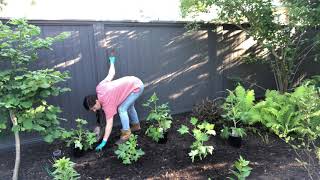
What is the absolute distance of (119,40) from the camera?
5.78 metres

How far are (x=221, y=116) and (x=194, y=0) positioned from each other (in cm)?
215

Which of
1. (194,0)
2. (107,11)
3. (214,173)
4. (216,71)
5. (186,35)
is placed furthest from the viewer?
(107,11)

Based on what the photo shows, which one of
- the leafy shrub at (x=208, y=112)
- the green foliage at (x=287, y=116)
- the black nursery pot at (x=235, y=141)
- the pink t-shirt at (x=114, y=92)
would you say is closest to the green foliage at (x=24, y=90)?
the pink t-shirt at (x=114, y=92)

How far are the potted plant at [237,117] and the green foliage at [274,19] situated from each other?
1.41 m

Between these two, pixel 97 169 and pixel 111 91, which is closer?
pixel 97 169

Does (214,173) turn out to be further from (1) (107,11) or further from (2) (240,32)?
(1) (107,11)

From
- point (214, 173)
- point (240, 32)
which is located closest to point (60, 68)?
point (214, 173)

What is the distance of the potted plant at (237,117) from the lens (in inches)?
190

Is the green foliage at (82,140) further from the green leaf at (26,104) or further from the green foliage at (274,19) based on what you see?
the green foliage at (274,19)

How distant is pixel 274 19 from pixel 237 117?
2213 millimetres

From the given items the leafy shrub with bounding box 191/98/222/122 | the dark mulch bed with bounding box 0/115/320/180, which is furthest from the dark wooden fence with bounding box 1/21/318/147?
the leafy shrub with bounding box 191/98/222/122

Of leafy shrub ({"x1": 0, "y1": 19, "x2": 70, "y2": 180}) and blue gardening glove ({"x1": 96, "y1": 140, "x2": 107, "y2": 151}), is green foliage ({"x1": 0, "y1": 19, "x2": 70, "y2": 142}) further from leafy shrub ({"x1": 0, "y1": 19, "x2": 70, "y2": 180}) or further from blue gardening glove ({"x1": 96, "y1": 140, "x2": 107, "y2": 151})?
blue gardening glove ({"x1": 96, "y1": 140, "x2": 107, "y2": 151})

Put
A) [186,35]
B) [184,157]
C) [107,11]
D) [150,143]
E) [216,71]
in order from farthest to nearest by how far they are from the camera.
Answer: [107,11] < [216,71] < [186,35] < [150,143] < [184,157]

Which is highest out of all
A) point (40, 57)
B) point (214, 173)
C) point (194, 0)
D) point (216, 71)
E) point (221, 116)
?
point (194, 0)
